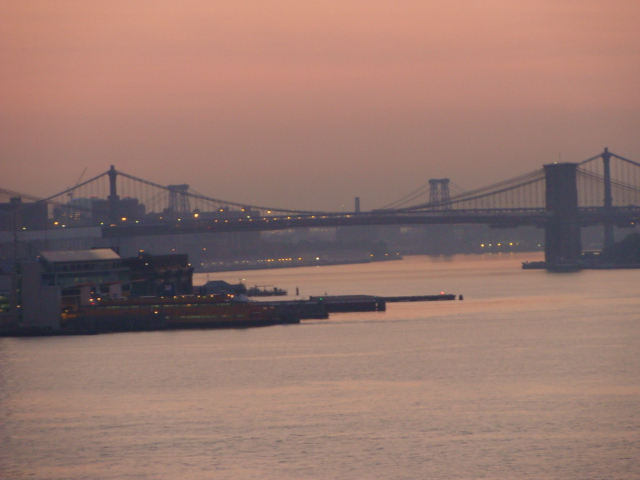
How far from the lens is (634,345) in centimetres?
2430

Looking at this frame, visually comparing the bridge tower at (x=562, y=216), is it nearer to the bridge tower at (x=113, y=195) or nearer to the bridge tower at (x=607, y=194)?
the bridge tower at (x=607, y=194)

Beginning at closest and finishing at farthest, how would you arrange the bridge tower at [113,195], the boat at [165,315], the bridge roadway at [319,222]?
the boat at [165,315] → the bridge roadway at [319,222] → the bridge tower at [113,195]

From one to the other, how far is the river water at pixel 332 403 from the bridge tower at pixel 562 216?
111ft

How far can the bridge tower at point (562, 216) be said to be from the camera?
2522 inches

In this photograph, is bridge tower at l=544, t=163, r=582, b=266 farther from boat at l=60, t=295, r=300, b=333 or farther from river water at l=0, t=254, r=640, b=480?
boat at l=60, t=295, r=300, b=333

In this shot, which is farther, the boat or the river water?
the boat

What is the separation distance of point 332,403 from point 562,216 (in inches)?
1909

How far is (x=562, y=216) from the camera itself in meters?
64.1

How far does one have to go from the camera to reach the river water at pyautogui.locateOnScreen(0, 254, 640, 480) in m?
13.8

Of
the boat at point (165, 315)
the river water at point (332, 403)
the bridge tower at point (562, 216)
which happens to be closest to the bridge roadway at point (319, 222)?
the bridge tower at point (562, 216)

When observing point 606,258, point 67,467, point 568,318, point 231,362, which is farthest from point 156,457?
point 606,258

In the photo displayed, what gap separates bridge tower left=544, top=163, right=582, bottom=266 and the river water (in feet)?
111

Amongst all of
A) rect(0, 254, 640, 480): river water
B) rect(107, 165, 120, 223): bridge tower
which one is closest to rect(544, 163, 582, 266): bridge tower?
rect(107, 165, 120, 223): bridge tower

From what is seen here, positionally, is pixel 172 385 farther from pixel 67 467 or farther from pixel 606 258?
pixel 606 258
